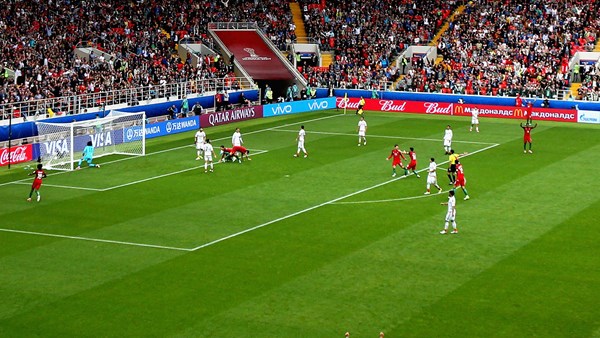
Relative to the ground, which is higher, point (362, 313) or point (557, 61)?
point (557, 61)

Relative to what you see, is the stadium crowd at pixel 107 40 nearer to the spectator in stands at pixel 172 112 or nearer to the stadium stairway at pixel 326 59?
the stadium stairway at pixel 326 59

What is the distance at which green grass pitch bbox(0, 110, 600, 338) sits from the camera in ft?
79.9

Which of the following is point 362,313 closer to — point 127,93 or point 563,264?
point 563,264

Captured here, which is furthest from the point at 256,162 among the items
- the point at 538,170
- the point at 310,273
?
the point at 310,273

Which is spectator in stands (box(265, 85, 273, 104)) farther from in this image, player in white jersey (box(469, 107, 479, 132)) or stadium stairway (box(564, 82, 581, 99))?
stadium stairway (box(564, 82, 581, 99))

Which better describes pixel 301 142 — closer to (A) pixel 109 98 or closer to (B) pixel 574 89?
(A) pixel 109 98

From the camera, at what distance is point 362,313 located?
24719 mm

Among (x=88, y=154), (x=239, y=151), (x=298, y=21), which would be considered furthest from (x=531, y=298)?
(x=298, y=21)

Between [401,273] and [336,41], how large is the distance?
5589cm

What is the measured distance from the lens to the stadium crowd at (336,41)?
214 ft

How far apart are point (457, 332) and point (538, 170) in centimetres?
2410

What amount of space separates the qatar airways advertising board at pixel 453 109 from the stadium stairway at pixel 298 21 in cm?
1259

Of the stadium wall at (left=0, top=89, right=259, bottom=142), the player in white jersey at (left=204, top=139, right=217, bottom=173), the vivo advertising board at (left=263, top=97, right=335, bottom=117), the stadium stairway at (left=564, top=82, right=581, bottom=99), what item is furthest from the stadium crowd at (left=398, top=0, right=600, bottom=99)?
the player in white jersey at (left=204, top=139, right=217, bottom=173)

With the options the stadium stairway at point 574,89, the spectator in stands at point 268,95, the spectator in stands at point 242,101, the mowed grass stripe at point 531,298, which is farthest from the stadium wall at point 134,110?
the mowed grass stripe at point 531,298
